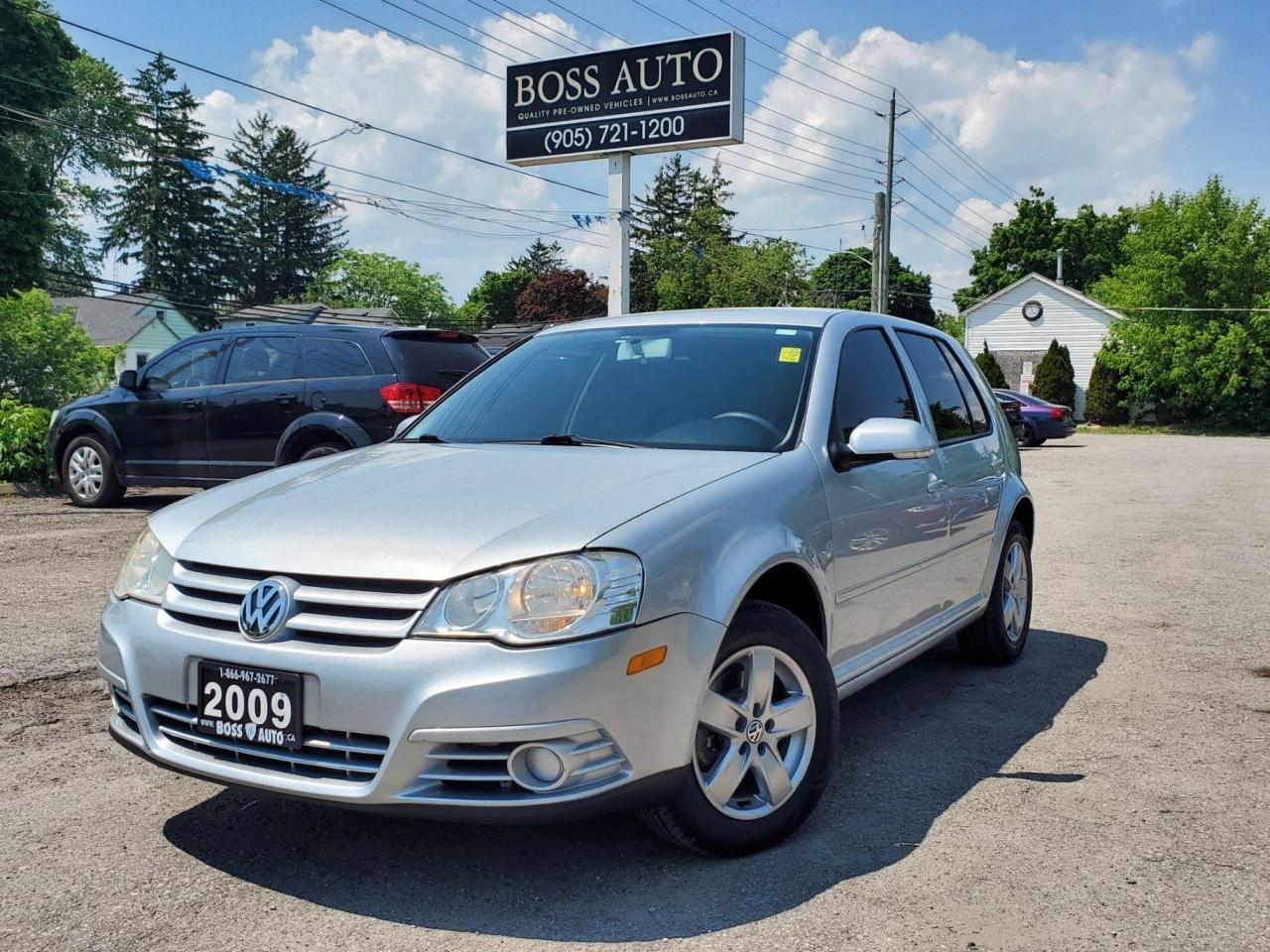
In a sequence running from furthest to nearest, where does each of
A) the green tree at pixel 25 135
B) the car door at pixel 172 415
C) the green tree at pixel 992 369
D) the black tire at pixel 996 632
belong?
the green tree at pixel 992 369
the green tree at pixel 25 135
the car door at pixel 172 415
the black tire at pixel 996 632

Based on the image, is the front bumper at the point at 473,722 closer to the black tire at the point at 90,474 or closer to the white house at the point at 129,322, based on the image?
the black tire at the point at 90,474

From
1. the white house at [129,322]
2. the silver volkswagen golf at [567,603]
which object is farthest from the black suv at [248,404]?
the white house at [129,322]

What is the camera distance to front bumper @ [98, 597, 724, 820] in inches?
111

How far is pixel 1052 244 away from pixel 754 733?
7790 centimetres

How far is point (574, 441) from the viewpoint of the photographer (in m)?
4.09

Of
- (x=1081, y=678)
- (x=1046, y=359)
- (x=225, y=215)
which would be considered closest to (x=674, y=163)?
(x=225, y=215)

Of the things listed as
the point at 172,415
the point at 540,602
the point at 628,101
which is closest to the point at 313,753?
the point at 540,602

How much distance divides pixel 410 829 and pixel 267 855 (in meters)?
0.44

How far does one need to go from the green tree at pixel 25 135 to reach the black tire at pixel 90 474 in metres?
25.7

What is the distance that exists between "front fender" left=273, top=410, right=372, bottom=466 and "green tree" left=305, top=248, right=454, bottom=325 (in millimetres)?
72072

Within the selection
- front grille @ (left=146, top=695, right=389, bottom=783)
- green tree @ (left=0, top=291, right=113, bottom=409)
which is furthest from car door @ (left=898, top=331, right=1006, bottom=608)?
green tree @ (left=0, top=291, right=113, bottom=409)

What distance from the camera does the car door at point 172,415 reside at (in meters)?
11.4

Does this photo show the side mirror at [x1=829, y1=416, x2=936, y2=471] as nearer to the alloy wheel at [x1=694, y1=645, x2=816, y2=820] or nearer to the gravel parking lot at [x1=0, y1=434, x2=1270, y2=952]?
the alloy wheel at [x1=694, y1=645, x2=816, y2=820]

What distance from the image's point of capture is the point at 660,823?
10.4 ft
